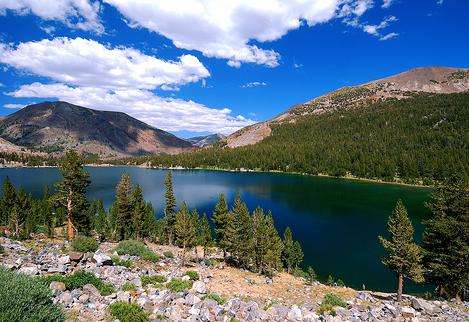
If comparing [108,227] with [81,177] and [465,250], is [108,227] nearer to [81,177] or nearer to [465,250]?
[81,177]

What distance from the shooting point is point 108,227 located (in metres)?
106

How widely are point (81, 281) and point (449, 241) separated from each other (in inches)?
1743

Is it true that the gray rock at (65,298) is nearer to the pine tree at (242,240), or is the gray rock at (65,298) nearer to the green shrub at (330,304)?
the green shrub at (330,304)

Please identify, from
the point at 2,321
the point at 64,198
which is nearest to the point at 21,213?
the point at 64,198

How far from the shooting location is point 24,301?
15.5 m

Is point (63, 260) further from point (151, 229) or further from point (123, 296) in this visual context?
point (151, 229)

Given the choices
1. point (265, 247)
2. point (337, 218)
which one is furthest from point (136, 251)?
point (337, 218)

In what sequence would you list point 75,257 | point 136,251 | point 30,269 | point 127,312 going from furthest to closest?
point 136,251
point 75,257
point 30,269
point 127,312

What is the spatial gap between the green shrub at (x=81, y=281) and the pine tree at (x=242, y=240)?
4730 centimetres

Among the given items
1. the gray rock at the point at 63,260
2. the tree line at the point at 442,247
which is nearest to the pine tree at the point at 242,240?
the tree line at the point at 442,247

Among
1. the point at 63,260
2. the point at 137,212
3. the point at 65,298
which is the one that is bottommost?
the point at 137,212

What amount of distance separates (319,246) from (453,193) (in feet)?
173

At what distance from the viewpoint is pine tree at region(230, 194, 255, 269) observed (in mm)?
70562

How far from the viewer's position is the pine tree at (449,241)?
4303cm
